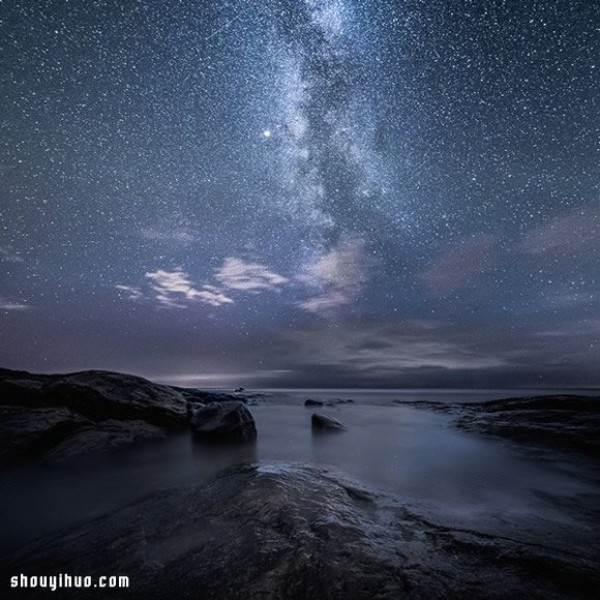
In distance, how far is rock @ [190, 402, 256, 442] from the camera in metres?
9.17

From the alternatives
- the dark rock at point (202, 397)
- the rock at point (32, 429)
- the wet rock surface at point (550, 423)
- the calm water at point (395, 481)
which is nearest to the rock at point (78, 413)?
the rock at point (32, 429)

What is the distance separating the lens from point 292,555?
8.01ft

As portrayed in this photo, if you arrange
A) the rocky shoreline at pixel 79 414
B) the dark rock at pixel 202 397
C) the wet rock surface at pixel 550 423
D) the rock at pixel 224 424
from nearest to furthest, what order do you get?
the rocky shoreline at pixel 79 414 < the wet rock surface at pixel 550 423 < the rock at pixel 224 424 < the dark rock at pixel 202 397

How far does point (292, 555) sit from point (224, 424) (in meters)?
7.54

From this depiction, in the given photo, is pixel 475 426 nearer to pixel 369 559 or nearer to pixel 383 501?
pixel 383 501

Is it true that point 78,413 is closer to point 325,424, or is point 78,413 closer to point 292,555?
point 325,424

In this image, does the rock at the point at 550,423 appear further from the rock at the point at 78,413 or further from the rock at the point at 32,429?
the rock at the point at 32,429

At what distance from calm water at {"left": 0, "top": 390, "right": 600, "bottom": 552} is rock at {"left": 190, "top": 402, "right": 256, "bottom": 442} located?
1.84ft

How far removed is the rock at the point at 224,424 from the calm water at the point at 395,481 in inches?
22.1

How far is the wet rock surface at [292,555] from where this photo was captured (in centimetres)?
214

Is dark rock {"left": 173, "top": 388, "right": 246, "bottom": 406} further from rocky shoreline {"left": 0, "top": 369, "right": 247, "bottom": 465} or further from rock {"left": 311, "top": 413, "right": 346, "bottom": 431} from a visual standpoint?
rocky shoreline {"left": 0, "top": 369, "right": 247, "bottom": 465}

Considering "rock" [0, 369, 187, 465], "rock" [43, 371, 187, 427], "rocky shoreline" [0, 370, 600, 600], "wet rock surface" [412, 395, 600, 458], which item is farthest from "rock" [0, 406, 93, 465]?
"wet rock surface" [412, 395, 600, 458]

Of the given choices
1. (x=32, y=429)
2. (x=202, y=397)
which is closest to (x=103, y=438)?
(x=32, y=429)

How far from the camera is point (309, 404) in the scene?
27469 mm
